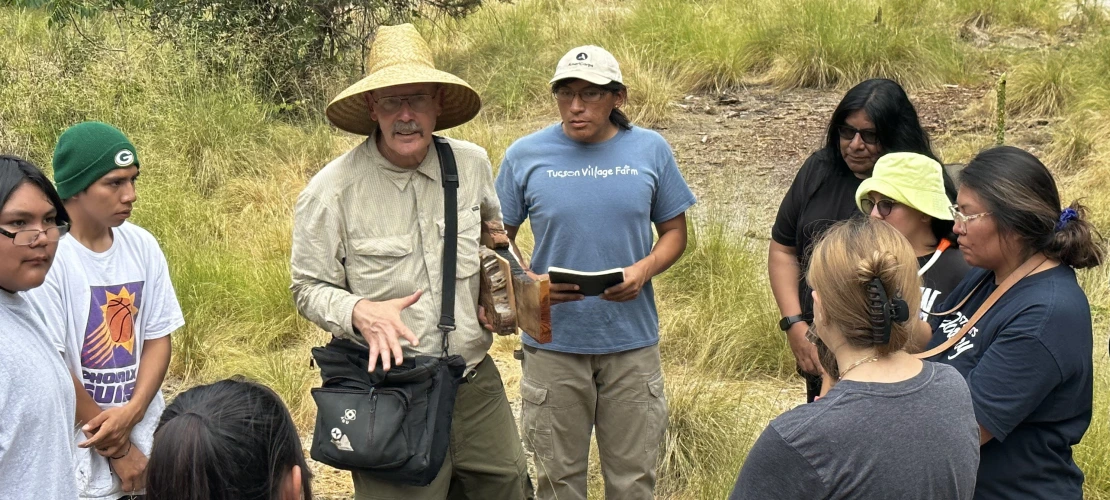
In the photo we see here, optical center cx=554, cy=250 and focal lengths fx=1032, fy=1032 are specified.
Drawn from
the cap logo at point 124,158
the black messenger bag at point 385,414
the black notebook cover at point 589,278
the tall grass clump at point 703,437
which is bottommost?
the tall grass clump at point 703,437

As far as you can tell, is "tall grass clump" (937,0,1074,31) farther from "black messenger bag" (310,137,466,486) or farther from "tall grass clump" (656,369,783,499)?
"black messenger bag" (310,137,466,486)

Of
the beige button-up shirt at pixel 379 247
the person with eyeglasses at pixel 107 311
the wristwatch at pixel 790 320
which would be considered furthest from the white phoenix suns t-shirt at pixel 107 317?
the wristwatch at pixel 790 320

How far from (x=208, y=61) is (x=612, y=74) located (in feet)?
20.6

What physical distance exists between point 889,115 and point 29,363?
2.65m

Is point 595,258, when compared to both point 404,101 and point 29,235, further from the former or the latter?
point 29,235

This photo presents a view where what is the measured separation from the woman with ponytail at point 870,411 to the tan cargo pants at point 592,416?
61.4 inches

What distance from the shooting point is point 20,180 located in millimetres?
2371

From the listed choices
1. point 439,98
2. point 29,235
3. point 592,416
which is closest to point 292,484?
point 29,235

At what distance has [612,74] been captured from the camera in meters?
3.58

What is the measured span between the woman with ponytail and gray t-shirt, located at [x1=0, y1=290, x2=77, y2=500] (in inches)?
58.5

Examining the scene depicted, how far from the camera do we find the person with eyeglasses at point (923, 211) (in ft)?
10.1

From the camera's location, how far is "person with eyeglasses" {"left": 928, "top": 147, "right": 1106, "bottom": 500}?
7.85 feet

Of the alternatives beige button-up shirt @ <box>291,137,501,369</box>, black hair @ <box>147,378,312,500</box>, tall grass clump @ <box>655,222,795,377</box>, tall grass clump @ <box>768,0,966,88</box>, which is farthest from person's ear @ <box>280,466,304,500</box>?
tall grass clump @ <box>768,0,966,88</box>

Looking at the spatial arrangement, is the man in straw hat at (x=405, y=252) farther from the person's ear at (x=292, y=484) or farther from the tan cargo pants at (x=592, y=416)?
the person's ear at (x=292, y=484)
